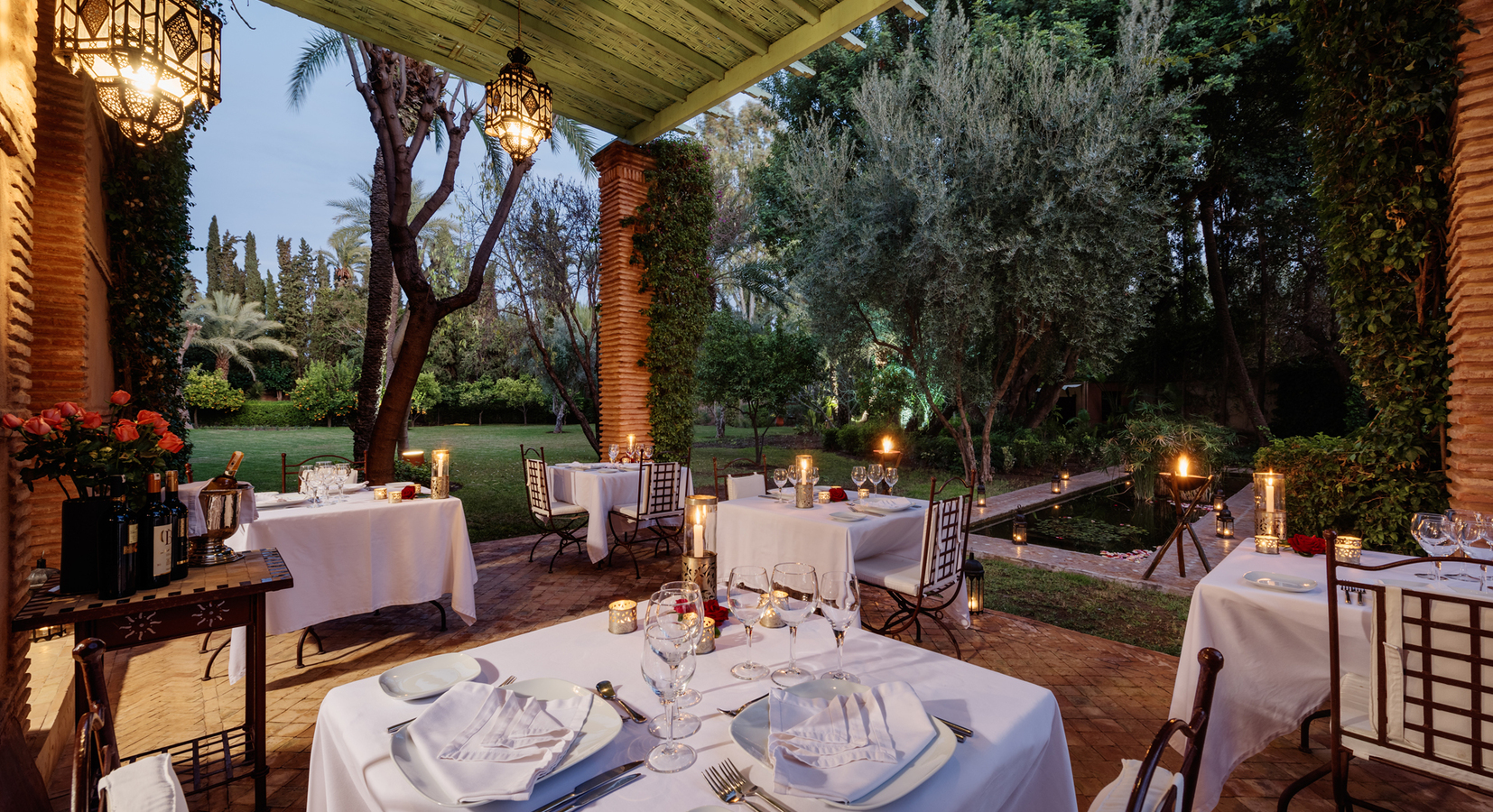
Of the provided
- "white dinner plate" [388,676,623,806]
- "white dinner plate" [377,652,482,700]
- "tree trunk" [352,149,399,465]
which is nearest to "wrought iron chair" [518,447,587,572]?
"tree trunk" [352,149,399,465]

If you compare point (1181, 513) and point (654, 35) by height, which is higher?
point (654, 35)

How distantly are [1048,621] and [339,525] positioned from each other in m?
4.63

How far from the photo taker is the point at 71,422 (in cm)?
188

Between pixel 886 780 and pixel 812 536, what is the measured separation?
8.85 ft

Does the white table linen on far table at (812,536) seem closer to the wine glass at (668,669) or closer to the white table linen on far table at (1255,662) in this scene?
the white table linen on far table at (1255,662)

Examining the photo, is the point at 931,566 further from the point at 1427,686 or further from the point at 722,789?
the point at 722,789

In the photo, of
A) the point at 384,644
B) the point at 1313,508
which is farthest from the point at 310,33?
the point at 1313,508

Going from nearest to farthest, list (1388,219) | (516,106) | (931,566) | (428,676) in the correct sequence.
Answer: (428,676) < (931,566) < (1388,219) < (516,106)

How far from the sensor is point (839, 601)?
4.55 feet

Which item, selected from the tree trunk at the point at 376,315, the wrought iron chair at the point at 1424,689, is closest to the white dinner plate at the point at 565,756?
the wrought iron chair at the point at 1424,689

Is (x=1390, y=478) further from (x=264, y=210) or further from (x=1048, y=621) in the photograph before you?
(x=264, y=210)

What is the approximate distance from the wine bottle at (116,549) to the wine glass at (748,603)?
76.8 inches

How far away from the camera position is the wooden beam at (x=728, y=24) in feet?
14.5

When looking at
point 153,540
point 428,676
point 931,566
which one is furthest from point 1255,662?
point 153,540
